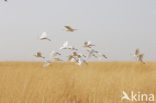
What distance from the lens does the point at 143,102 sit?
432 cm

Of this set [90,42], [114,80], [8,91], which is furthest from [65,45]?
[114,80]

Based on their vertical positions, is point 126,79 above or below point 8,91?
above

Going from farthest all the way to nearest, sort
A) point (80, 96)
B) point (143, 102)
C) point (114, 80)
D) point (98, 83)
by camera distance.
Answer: point (114, 80), point (98, 83), point (80, 96), point (143, 102)

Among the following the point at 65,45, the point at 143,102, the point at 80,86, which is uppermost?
the point at 65,45

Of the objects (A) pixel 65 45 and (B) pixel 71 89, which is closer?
(A) pixel 65 45

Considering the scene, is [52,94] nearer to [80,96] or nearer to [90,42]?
[80,96]

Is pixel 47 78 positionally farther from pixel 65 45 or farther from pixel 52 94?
pixel 65 45

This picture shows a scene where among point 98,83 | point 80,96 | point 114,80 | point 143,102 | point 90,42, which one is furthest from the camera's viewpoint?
point 114,80

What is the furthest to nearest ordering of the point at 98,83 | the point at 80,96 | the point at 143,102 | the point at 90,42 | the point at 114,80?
the point at 114,80 < the point at 98,83 < the point at 80,96 < the point at 143,102 < the point at 90,42

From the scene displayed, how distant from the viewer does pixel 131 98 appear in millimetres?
4473

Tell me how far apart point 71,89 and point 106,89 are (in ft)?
2.34

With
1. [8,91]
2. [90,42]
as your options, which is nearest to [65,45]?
[90,42]

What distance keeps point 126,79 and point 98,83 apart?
760 mm

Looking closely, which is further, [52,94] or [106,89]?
[106,89]
